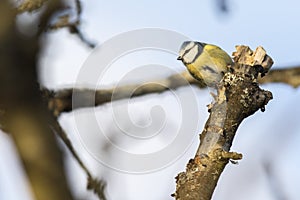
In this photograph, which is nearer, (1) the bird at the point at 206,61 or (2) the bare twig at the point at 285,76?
(1) the bird at the point at 206,61

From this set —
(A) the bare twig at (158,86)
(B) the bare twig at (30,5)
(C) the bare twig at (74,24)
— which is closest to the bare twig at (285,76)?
(A) the bare twig at (158,86)

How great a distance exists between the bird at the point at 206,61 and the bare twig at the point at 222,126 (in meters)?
0.02

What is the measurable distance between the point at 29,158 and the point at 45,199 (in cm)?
4

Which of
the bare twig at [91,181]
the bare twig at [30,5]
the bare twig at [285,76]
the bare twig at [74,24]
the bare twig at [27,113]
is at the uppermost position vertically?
the bare twig at [285,76]

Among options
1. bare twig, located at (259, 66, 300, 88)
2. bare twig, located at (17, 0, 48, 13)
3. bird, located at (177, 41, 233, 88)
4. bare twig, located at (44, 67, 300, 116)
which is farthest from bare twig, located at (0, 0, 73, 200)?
bare twig, located at (259, 66, 300, 88)

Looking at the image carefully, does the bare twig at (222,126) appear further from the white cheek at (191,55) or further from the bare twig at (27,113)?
the bare twig at (27,113)

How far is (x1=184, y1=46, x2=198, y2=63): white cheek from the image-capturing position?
94 cm

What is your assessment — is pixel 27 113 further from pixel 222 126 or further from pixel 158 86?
pixel 158 86

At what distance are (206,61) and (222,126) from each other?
137mm

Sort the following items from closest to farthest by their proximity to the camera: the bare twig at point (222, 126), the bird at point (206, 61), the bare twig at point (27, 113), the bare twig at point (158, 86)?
the bare twig at point (27, 113) → the bare twig at point (222, 126) → the bird at point (206, 61) → the bare twig at point (158, 86)

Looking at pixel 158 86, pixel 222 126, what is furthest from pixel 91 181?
pixel 158 86

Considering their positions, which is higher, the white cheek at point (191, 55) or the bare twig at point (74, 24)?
the bare twig at point (74, 24)

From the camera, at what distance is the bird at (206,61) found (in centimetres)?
90

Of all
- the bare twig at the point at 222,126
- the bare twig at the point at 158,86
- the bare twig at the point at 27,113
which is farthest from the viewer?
the bare twig at the point at 158,86
